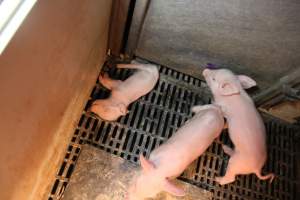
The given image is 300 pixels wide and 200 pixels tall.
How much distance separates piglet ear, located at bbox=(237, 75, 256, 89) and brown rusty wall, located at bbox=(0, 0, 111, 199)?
0.66 meters

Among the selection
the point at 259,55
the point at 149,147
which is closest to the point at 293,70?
the point at 259,55

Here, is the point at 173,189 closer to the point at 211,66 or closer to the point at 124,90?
the point at 124,90

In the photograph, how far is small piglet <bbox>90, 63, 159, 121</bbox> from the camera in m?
1.63

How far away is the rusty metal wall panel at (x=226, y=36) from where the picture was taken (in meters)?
1.39

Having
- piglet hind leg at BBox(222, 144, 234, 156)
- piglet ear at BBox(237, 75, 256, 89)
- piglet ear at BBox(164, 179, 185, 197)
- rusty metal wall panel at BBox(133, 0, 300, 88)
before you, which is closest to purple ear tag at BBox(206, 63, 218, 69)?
rusty metal wall panel at BBox(133, 0, 300, 88)

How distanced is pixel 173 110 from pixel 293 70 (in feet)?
1.92

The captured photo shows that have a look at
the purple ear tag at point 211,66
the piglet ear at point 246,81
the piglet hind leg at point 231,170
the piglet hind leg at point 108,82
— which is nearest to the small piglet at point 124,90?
the piglet hind leg at point 108,82

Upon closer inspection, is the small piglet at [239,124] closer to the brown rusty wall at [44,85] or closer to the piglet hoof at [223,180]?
the piglet hoof at [223,180]

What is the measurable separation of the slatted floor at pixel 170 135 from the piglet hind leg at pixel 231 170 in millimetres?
69

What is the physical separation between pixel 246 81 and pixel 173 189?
0.64m

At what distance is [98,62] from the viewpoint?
1732mm

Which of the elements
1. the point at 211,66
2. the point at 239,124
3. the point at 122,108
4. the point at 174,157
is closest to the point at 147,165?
the point at 174,157

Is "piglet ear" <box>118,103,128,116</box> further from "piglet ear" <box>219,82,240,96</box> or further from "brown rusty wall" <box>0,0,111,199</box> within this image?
"piglet ear" <box>219,82,240,96</box>

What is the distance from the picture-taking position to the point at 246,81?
169 cm
